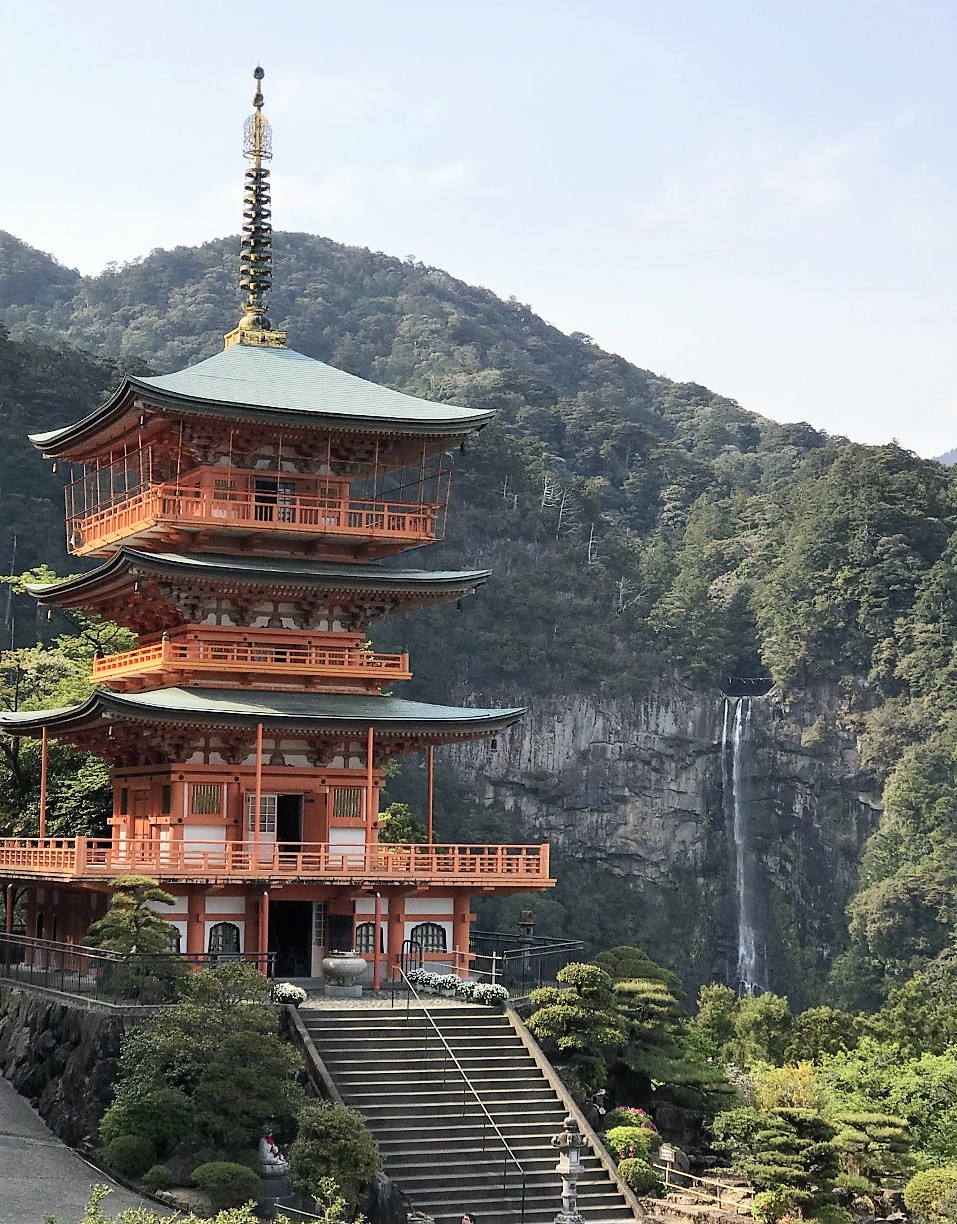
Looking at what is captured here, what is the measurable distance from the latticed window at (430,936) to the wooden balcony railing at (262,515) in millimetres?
7515

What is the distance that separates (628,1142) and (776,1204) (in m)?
2.87

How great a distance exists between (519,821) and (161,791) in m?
68.2

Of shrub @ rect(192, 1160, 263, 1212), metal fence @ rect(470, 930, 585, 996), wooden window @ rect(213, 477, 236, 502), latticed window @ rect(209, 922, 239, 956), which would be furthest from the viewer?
wooden window @ rect(213, 477, 236, 502)

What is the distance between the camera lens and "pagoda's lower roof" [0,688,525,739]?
113 feet

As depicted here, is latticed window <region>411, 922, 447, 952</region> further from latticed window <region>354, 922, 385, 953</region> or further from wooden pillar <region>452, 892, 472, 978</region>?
latticed window <region>354, 922, 385, 953</region>

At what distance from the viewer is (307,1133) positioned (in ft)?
86.2

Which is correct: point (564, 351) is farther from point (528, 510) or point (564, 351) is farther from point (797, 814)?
point (797, 814)

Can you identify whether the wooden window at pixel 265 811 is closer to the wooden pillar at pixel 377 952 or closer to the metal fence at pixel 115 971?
the wooden pillar at pixel 377 952

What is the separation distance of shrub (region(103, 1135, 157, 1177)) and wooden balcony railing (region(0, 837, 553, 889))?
6.91m

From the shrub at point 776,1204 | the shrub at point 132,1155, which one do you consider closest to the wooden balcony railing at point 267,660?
the shrub at point 132,1155

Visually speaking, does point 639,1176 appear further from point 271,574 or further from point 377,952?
→ point 271,574

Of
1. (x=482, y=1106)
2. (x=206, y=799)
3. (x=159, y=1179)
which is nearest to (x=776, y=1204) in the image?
(x=482, y=1106)

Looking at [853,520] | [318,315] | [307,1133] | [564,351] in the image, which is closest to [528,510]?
[853,520]

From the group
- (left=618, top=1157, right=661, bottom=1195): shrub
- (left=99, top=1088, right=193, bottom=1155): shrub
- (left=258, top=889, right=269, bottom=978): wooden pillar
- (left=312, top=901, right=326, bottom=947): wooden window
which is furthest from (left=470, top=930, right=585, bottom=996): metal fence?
(left=99, top=1088, right=193, bottom=1155): shrub
